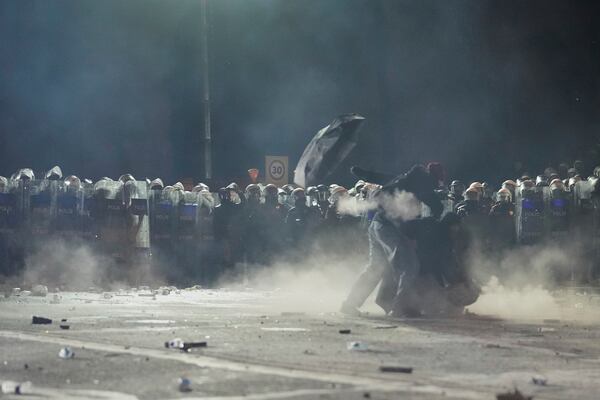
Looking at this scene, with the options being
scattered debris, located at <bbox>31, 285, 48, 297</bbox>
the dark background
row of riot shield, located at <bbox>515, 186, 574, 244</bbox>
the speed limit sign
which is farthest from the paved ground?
the dark background

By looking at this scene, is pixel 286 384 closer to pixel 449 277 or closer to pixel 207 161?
pixel 449 277

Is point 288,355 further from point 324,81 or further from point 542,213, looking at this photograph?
point 324,81

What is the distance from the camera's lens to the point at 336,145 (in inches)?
875

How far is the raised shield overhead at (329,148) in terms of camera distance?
21788mm

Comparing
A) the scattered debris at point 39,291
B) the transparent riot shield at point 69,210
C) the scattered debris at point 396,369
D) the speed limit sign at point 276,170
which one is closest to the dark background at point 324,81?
the speed limit sign at point 276,170

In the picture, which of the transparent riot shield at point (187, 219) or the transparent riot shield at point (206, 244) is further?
the transparent riot shield at point (187, 219)

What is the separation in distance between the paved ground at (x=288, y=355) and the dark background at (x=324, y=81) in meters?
24.8

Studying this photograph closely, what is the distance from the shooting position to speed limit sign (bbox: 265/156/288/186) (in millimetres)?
31516

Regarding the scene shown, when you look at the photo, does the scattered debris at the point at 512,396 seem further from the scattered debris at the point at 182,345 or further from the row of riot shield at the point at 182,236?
the row of riot shield at the point at 182,236

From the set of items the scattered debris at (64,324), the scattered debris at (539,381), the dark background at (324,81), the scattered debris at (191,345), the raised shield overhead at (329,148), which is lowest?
the scattered debris at (539,381)

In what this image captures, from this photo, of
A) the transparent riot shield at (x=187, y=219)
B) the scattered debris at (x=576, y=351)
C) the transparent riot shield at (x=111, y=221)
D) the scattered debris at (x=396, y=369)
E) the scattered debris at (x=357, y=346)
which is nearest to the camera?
the scattered debris at (x=396, y=369)

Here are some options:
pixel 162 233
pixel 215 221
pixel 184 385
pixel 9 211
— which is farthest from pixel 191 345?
pixel 215 221

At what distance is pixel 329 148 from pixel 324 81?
21492 millimetres

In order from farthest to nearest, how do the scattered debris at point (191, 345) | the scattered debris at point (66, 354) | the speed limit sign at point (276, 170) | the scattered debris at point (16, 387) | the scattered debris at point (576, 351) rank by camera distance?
the speed limit sign at point (276, 170)
the scattered debris at point (576, 351)
the scattered debris at point (191, 345)
the scattered debris at point (66, 354)
the scattered debris at point (16, 387)
